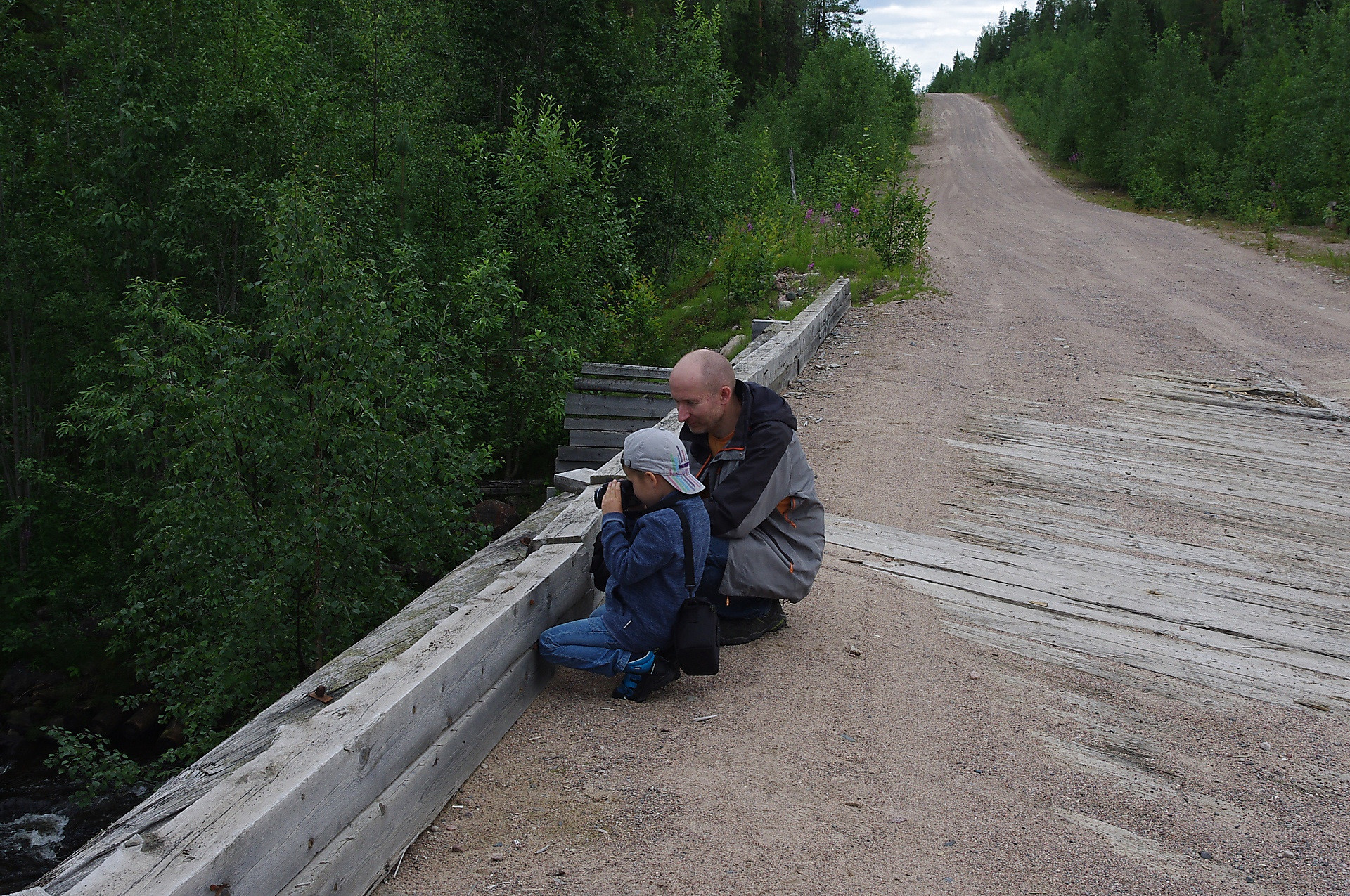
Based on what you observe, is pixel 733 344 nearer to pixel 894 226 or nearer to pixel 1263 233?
pixel 894 226

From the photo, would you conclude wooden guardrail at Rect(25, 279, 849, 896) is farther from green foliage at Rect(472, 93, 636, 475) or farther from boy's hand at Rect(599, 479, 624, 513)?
green foliage at Rect(472, 93, 636, 475)

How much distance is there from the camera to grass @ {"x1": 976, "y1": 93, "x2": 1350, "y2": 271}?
1842cm

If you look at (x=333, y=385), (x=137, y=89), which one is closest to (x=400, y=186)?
(x=137, y=89)

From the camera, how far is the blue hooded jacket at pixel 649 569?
12.1 feet

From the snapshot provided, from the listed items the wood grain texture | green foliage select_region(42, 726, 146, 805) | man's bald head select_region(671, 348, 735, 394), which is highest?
man's bald head select_region(671, 348, 735, 394)

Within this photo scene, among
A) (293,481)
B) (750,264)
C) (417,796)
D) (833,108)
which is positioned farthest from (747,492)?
(833,108)

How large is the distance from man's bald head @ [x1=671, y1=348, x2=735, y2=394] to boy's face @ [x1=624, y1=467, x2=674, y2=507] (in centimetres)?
57

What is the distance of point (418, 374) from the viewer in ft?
27.5

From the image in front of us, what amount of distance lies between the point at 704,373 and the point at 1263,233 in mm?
22536

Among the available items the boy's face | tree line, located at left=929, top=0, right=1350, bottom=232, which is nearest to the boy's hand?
the boy's face

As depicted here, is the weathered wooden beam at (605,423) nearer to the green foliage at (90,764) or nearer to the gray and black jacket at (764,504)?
the green foliage at (90,764)

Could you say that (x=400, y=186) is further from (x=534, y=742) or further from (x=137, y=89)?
(x=534, y=742)

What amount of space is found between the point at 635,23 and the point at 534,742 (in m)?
19.6

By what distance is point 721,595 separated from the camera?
14.0ft
